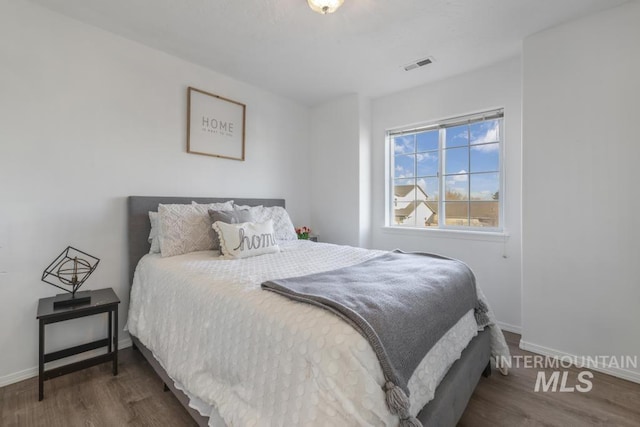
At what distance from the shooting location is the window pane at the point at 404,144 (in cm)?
341

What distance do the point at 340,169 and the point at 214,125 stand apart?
1528 millimetres

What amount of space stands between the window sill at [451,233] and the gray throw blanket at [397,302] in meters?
1.17

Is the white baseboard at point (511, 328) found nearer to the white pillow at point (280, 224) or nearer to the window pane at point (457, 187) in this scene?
the window pane at point (457, 187)

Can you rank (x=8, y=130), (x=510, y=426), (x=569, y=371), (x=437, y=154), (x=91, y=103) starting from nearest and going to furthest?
(x=510, y=426), (x=8, y=130), (x=569, y=371), (x=91, y=103), (x=437, y=154)

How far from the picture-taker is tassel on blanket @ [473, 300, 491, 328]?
1778mm

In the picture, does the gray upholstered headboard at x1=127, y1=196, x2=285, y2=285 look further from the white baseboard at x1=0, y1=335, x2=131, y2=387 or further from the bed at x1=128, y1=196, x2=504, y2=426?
the white baseboard at x1=0, y1=335, x2=131, y2=387

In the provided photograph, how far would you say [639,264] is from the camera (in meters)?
1.88

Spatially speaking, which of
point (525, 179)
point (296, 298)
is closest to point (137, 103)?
point (296, 298)

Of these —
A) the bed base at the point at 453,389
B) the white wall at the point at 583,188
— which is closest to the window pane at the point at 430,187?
the white wall at the point at 583,188


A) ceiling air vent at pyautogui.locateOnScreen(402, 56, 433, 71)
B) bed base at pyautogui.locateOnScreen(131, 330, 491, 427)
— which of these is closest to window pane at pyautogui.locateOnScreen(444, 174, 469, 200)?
ceiling air vent at pyautogui.locateOnScreen(402, 56, 433, 71)

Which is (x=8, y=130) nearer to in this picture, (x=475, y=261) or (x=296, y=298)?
(x=296, y=298)

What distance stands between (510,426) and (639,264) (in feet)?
4.63

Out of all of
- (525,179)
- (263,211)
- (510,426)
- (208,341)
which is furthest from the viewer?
(263,211)

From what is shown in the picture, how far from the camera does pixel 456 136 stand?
121 inches
